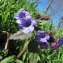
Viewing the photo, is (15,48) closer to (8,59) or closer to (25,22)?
(8,59)

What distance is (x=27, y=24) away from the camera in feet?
4.36

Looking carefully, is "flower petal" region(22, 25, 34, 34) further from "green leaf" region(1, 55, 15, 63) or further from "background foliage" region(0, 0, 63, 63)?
"green leaf" region(1, 55, 15, 63)

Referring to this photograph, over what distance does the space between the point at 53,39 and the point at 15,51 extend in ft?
1.07

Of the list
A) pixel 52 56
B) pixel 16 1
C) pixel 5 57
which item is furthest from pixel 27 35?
pixel 16 1

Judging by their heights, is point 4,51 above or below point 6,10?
below

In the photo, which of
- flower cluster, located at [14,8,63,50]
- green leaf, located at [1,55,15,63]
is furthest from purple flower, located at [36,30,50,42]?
green leaf, located at [1,55,15,63]

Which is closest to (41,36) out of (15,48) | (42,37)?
(42,37)

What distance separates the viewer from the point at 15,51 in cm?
165

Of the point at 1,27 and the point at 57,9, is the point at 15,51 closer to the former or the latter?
the point at 1,27

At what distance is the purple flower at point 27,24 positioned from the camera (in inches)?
51.6

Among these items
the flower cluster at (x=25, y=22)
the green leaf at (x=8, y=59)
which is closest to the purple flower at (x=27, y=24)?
the flower cluster at (x=25, y=22)

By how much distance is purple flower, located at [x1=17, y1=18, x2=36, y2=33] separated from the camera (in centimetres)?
131

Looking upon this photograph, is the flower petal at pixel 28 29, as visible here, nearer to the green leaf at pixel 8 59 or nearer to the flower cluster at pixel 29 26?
the flower cluster at pixel 29 26

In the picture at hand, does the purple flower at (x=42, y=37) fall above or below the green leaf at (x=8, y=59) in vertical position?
above
